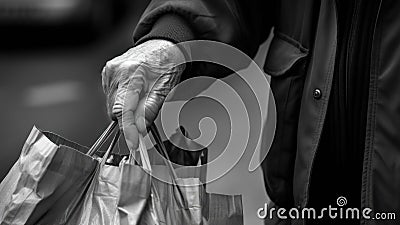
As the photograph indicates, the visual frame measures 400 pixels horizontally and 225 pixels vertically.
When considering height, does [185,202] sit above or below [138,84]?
below

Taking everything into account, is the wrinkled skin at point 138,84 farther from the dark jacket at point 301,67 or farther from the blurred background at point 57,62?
the blurred background at point 57,62

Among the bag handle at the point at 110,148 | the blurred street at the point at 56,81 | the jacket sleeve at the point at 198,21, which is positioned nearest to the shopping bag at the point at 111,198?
the bag handle at the point at 110,148

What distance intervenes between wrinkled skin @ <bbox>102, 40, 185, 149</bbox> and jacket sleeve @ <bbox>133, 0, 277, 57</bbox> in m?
0.07

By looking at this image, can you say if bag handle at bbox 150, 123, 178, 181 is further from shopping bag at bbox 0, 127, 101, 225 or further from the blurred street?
the blurred street

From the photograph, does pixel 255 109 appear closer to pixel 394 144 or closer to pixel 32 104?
pixel 394 144

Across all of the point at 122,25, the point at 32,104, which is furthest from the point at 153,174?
the point at 32,104

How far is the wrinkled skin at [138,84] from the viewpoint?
140 cm

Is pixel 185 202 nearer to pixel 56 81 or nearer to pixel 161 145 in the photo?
pixel 161 145

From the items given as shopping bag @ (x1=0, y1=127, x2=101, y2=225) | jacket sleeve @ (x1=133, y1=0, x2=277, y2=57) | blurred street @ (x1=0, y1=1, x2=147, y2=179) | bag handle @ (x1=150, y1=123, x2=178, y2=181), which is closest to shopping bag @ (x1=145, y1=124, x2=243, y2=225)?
bag handle @ (x1=150, y1=123, x2=178, y2=181)

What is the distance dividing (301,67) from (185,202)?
1.41 feet

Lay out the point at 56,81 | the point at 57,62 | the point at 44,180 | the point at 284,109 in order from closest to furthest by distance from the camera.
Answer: the point at 44,180, the point at 284,109, the point at 57,62, the point at 56,81

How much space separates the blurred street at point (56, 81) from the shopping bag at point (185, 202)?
3.66 m

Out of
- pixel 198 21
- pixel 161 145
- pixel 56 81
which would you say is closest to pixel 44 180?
pixel 161 145

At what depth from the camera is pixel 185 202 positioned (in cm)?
140
